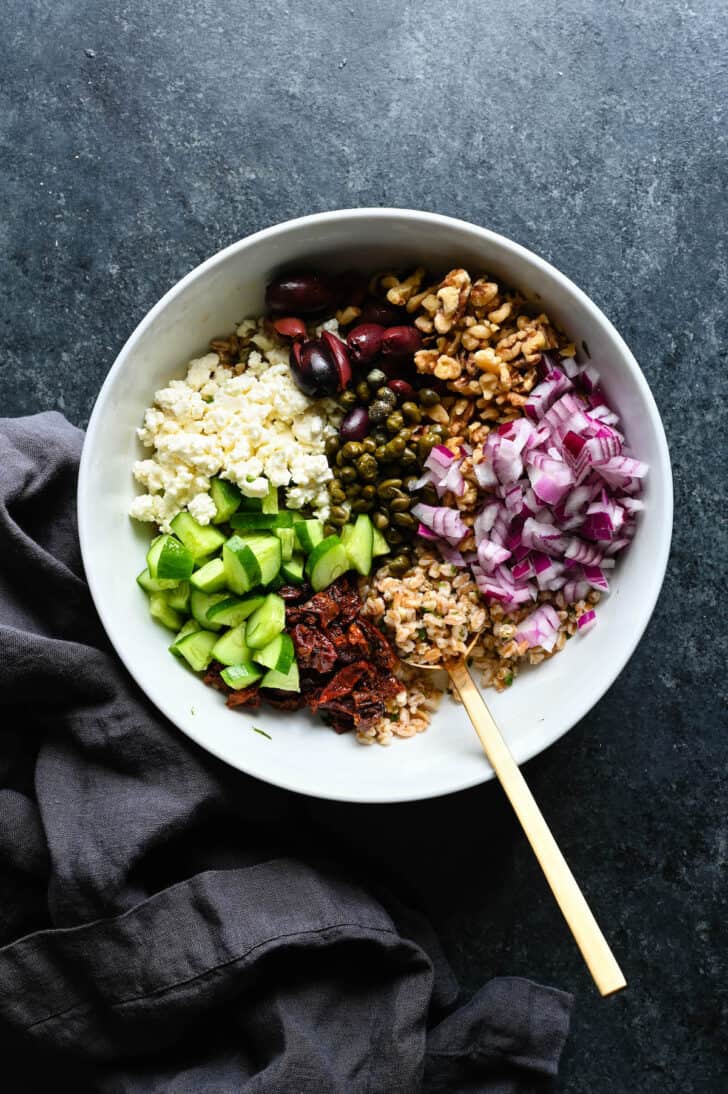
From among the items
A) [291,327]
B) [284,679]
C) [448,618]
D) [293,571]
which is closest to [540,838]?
[448,618]

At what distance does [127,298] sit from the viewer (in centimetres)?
223

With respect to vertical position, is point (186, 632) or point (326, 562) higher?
point (326, 562)

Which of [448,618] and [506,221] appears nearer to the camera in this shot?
[448,618]

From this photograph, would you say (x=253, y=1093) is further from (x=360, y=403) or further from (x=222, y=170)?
(x=222, y=170)

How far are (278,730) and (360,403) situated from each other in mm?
752

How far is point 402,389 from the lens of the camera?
199 centimetres

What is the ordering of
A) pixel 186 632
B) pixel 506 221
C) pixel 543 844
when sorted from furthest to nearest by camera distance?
pixel 506 221, pixel 186 632, pixel 543 844

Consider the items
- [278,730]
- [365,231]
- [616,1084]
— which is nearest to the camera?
[365,231]

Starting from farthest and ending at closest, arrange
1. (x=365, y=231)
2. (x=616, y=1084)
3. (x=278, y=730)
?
(x=616, y=1084)
(x=278, y=730)
(x=365, y=231)

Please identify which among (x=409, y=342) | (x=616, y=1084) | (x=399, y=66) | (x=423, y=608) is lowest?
(x=616, y=1084)

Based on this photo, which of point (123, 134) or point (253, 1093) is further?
point (123, 134)

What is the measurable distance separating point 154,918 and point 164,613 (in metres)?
0.67

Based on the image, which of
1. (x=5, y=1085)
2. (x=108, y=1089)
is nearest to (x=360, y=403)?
(x=108, y=1089)

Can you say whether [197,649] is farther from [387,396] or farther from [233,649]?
[387,396]
